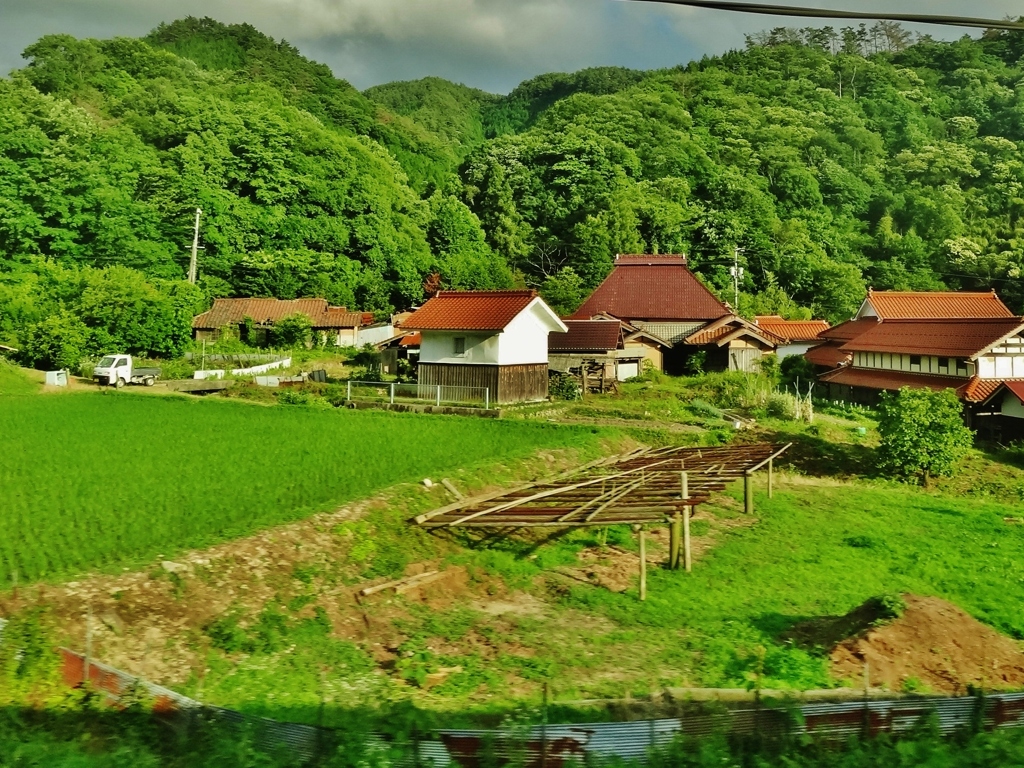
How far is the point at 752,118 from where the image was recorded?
237 ft

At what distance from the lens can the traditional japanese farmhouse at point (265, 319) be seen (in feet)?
133

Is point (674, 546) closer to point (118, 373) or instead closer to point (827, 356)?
point (118, 373)

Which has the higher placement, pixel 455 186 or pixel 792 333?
pixel 455 186

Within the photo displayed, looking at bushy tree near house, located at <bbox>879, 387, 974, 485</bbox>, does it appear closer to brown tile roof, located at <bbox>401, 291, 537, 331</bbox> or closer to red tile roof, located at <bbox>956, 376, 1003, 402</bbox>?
red tile roof, located at <bbox>956, 376, 1003, 402</bbox>

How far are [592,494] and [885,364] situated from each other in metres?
22.7

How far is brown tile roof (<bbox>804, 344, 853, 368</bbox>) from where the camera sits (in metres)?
34.9

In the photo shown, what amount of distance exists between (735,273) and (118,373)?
124 feet

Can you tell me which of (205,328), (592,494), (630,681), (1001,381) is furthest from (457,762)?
(205,328)

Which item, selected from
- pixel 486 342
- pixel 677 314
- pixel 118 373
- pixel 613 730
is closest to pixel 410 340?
pixel 486 342

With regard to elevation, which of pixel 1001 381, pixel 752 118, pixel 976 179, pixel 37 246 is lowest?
pixel 1001 381

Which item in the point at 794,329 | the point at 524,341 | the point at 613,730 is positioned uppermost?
the point at 794,329

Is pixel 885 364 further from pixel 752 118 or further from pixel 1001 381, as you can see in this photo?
pixel 752 118

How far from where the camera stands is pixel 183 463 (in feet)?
48.7

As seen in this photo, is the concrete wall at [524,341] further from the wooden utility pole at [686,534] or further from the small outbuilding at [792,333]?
the small outbuilding at [792,333]
